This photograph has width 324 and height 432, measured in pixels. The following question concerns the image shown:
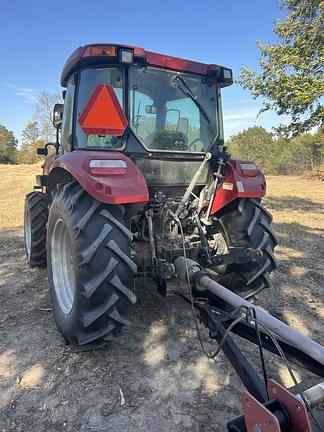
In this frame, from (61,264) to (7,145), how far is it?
48544 millimetres

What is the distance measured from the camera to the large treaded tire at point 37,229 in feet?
16.8

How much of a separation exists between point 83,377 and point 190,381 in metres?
0.79

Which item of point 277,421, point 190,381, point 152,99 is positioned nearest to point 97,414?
point 190,381

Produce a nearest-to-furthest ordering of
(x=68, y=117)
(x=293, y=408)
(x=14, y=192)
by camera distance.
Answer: (x=293, y=408) → (x=68, y=117) → (x=14, y=192)

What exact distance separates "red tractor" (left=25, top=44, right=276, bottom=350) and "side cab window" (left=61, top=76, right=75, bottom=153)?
0.04 ft

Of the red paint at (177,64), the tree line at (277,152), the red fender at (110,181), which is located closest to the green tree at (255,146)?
the tree line at (277,152)

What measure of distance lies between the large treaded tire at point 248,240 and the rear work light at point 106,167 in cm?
134

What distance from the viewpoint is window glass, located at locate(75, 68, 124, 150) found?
3.29 metres

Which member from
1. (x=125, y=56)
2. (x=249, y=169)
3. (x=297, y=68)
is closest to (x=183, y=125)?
(x=249, y=169)

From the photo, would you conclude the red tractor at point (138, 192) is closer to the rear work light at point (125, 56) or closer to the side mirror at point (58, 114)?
the rear work light at point (125, 56)

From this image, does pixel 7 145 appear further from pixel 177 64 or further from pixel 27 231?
pixel 177 64

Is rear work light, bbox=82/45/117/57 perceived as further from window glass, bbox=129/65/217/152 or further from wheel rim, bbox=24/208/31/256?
wheel rim, bbox=24/208/31/256

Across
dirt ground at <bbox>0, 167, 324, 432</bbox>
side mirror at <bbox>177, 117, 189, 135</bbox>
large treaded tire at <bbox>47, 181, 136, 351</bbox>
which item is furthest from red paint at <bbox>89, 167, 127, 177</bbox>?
dirt ground at <bbox>0, 167, 324, 432</bbox>

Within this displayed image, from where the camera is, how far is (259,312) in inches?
79.5
